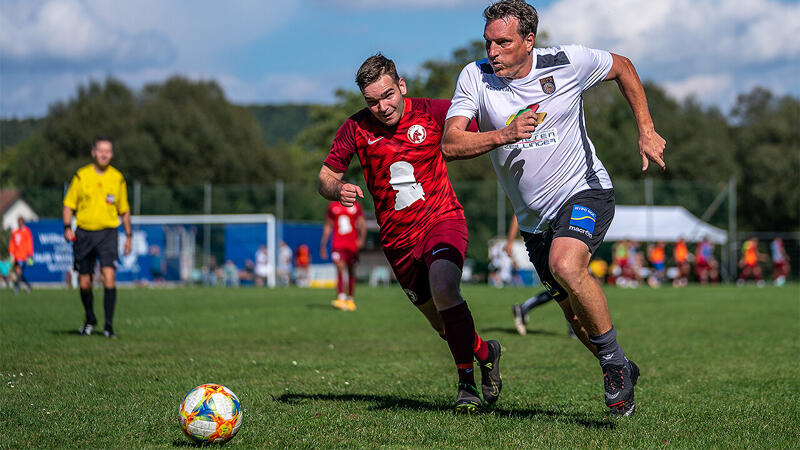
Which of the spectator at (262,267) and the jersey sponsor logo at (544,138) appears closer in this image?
the jersey sponsor logo at (544,138)

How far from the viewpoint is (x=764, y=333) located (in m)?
11.6

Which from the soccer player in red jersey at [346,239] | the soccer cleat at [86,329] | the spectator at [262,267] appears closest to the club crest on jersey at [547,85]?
the soccer cleat at [86,329]

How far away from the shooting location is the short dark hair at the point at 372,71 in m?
5.41

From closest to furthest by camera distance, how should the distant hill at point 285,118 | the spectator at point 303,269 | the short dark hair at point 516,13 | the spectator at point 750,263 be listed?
the short dark hair at point 516,13 < the spectator at point 303,269 < the spectator at point 750,263 < the distant hill at point 285,118

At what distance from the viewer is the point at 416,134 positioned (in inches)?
221

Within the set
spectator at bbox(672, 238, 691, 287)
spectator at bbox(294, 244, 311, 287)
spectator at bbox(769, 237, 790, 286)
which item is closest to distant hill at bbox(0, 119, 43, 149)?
spectator at bbox(294, 244, 311, 287)

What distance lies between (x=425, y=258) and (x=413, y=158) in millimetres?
635

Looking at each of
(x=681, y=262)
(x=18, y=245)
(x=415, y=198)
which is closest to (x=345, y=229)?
(x=415, y=198)

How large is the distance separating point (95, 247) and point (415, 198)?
19.2 feet

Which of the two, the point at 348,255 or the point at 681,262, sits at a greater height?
the point at 348,255

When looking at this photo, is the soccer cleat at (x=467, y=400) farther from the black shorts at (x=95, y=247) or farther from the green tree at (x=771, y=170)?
the green tree at (x=771, y=170)

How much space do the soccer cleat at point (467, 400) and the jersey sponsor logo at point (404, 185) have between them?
118 cm

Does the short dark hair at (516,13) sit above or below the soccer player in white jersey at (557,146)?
above

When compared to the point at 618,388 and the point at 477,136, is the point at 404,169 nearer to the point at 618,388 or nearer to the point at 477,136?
the point at 477,136
